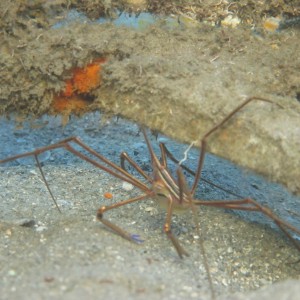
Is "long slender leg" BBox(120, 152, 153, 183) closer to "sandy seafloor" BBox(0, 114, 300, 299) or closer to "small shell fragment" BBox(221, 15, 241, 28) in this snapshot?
→ "sandy seafloor" BBox(0, 114, 300, 299)

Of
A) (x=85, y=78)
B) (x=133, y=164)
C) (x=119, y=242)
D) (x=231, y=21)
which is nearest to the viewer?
(x=119, y=242)

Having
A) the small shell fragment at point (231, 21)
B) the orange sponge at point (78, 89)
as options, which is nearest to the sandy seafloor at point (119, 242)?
the orange sponge at point (78, 89)

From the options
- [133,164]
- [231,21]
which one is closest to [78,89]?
[133,164]

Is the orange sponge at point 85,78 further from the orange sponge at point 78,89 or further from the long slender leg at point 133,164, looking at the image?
the long slender leg at point 133,164

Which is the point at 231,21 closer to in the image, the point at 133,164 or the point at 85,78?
the point at 85,78

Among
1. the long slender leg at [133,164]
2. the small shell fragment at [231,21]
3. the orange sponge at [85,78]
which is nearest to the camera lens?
the orange sponge at [85,78]

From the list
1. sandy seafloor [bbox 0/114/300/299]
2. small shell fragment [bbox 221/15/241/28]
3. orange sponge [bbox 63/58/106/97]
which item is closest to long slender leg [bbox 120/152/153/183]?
sandy seafloor [bbox 0/114/300/299]

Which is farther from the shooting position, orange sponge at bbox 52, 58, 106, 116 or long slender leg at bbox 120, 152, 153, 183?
long slender leg at bbox 120, 152, 153, 183

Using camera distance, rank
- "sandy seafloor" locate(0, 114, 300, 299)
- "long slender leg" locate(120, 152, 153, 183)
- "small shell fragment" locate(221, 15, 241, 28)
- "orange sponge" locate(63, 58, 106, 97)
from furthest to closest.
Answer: "small shell fragment" locate(221, 15, 241, 28), "long slender leg" locate(120, 152, 153, 183), "orange sponge" locate(63, 58, 106, 97), "sandy seafloor" locate(0, 114, 300, 299)

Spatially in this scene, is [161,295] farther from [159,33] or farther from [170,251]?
[159,33]
